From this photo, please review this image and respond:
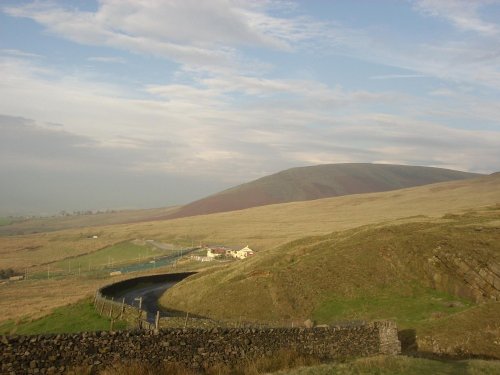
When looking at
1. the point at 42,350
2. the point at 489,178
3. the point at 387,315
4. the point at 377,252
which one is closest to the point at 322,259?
the point at 377,252

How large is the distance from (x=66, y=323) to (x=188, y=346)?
69.1ft

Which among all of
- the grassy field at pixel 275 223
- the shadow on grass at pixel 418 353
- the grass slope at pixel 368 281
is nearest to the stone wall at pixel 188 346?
the shadow on grass at pixel 418 353

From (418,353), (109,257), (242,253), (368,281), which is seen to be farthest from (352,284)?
(109,257)

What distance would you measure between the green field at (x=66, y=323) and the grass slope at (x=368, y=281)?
7367 mm

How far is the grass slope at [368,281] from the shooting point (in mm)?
34406

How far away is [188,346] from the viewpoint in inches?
768

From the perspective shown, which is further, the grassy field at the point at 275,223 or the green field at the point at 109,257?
the grassy field at the point at 275,223

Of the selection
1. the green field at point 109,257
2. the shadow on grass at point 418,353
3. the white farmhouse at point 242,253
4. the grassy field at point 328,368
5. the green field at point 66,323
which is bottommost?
the green field at point 109,257

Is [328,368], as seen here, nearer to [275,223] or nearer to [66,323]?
[66,323]

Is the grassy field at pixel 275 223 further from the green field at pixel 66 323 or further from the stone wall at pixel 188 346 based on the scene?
the stone wall at pixel 188 346

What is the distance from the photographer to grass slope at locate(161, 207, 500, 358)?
113 feet

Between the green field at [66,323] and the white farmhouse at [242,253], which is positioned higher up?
the green field at [66,323]

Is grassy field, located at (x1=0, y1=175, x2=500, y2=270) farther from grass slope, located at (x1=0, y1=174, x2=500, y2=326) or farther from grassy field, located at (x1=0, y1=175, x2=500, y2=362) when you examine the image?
grassy field, located at (x1=0, y1=175, x2=500, y2=362)

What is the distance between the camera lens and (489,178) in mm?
176250
